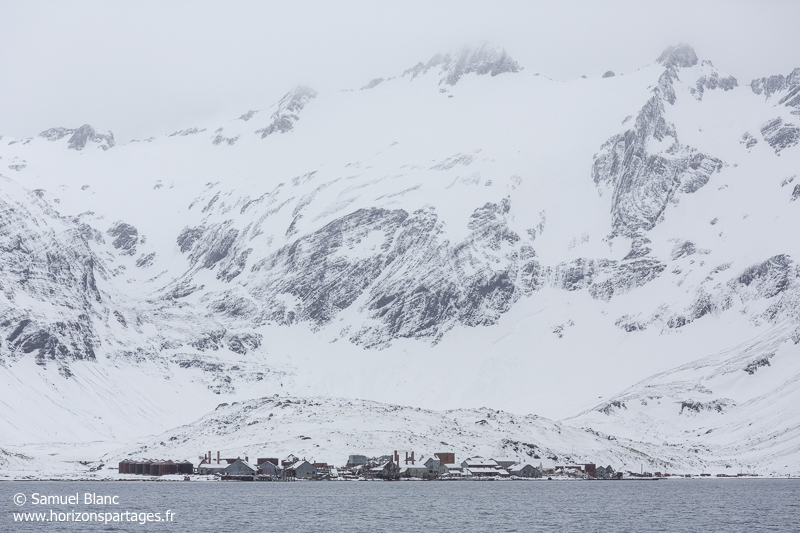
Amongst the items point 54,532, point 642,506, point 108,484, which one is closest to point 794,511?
point 642,506

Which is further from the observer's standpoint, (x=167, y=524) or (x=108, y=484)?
(x=108, y=484)

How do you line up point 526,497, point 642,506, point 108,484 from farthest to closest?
1. point 108,484
2. point 526,497
3. point 642,506

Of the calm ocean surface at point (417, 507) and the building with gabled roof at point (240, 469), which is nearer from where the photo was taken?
the calm ocean surface at point (417, 507)

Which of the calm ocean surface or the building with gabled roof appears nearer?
the calm ocean surface

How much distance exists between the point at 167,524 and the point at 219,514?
44.9ft

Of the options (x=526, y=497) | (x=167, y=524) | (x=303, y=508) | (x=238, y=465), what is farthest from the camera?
(x=238, y=465)

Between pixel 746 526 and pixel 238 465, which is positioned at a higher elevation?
pixel 238 465

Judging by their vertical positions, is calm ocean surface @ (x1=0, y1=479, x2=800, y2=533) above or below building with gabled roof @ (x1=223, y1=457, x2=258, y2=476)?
below

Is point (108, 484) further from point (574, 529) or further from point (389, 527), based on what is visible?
point (574, 529)

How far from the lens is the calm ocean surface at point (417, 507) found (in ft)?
368

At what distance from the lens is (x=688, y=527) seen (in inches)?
4488

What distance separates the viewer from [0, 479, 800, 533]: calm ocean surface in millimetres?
112250

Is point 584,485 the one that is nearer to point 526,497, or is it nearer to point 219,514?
point 526,497

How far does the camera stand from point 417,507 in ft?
446
